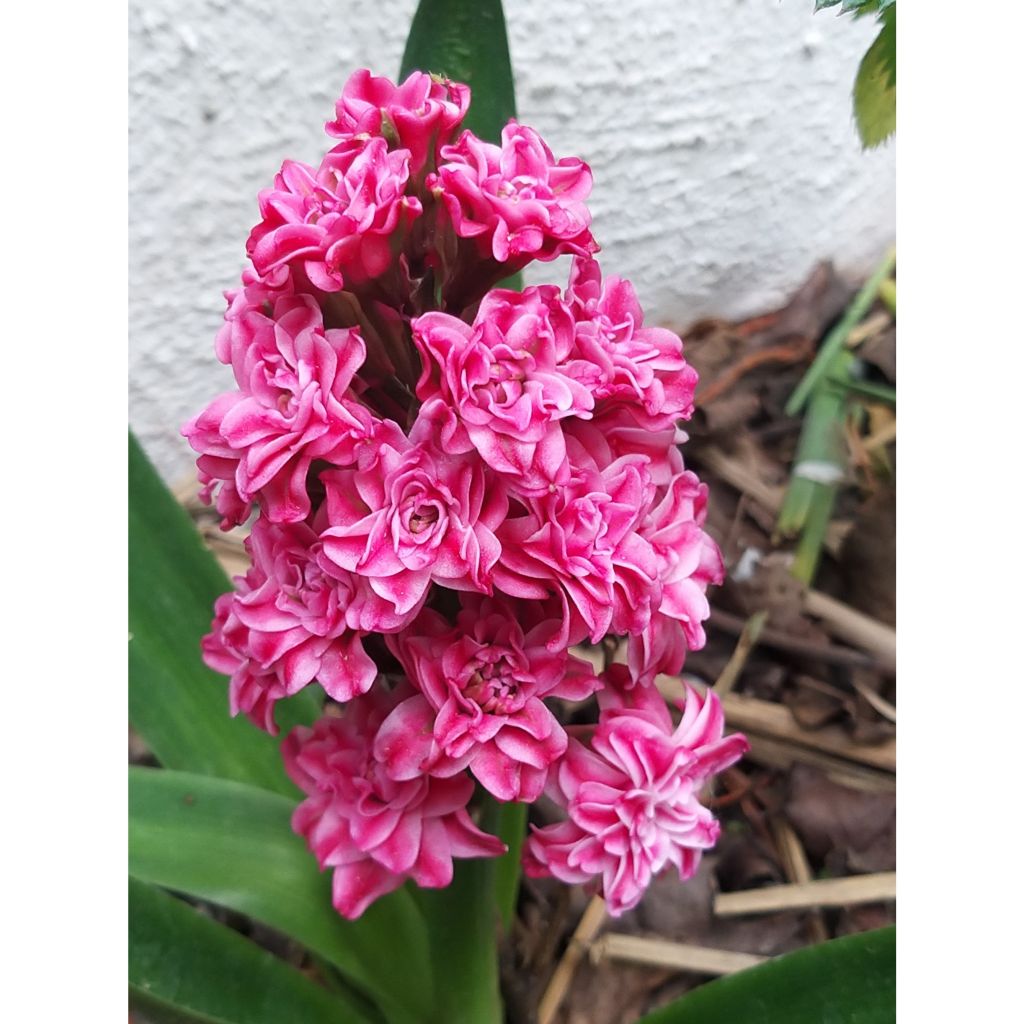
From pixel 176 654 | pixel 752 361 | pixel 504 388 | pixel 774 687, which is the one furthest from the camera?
pixel 752 361

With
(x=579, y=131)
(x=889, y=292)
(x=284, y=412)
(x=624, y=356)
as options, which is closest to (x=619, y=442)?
(x=624, y=356)

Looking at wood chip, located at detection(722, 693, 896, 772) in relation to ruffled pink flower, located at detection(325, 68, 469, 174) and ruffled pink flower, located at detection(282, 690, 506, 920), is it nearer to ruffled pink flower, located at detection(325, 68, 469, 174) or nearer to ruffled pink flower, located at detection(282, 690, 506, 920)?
ruffled pink flower, located at detection(282, 690, 506, 920)

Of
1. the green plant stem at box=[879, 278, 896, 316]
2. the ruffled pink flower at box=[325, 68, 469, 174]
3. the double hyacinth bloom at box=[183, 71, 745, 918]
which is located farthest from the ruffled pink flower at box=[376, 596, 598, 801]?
the green plant stem at box=[879, 278, 896, 316]

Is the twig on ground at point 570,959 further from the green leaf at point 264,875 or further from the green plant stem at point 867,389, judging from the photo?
the green plant stem at point 867,389

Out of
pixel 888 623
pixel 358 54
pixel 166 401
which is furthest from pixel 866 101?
pixel 166 401

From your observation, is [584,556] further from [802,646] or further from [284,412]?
[802,646]
